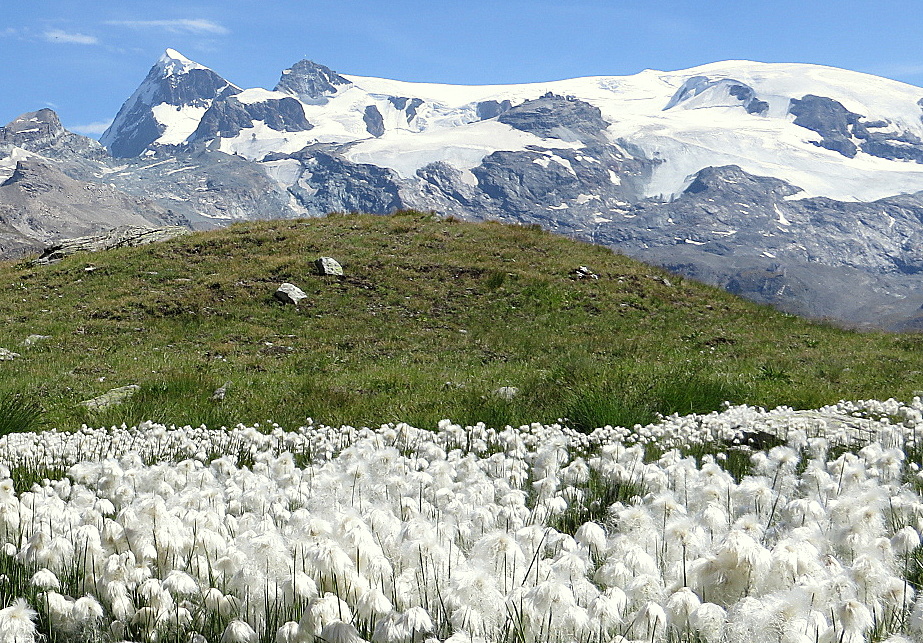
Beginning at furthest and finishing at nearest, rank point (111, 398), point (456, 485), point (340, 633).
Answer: point (111, 398)
point (456, 485)
point (340, 633)

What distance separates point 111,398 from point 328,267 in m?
16.1

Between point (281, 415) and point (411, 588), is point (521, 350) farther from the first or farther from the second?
point (411, 588)

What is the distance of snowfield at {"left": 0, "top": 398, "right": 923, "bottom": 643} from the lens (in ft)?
10.6

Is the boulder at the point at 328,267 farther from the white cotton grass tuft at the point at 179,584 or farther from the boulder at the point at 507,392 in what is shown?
the white cotton grass tuft at the point at 179,584

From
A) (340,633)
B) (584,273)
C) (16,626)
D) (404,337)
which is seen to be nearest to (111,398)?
(404,337)

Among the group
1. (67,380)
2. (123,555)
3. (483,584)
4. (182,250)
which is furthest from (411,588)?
(182,250)

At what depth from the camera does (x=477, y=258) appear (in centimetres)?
3278

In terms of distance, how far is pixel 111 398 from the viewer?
47.7 ft

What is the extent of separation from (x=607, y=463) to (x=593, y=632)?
3.52m

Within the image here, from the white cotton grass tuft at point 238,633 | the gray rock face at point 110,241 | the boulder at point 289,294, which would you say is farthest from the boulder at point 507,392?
the gray rock face at point 110,241

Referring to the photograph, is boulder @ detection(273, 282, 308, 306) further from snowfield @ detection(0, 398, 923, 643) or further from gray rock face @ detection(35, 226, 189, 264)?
snowfield @ detection(0, 398, 923, 643)

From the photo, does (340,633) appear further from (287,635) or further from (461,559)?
(461,559)

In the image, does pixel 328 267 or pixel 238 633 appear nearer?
pixel 238 633

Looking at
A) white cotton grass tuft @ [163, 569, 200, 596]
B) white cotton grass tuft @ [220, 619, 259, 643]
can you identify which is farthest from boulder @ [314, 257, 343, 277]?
white cotton grass tuft @ [220, 619, 259, 643]
